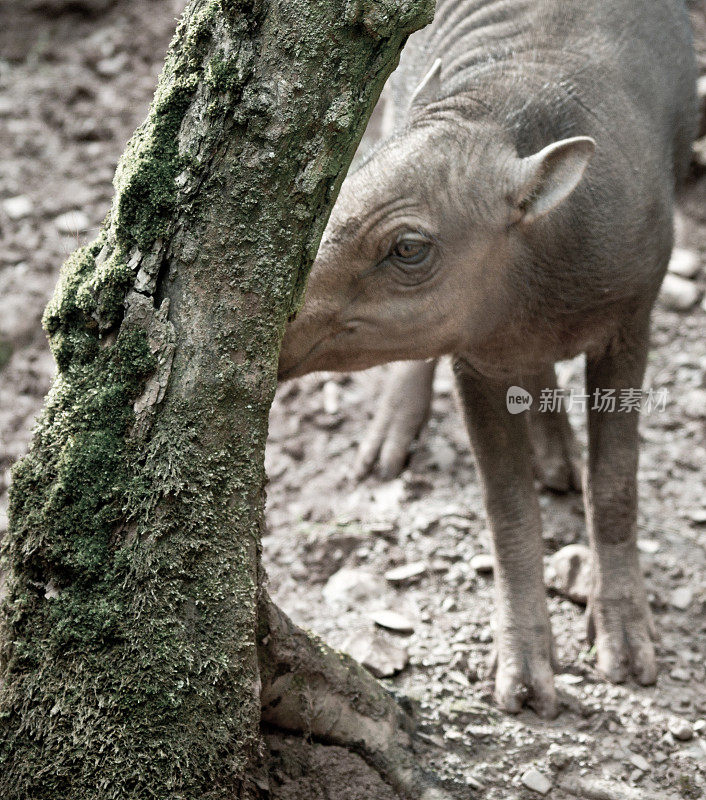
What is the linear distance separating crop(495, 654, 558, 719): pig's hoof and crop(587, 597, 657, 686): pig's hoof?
0.30m

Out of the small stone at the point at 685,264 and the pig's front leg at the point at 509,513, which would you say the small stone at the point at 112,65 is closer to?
the small stone at the point at 685,264

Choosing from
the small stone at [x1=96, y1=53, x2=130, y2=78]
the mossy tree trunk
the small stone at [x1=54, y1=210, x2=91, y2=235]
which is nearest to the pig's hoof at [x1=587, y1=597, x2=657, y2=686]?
the mossy tree trunk

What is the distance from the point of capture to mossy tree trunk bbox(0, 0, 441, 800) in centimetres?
236

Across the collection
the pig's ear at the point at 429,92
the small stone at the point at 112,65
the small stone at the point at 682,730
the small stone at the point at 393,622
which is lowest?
the small stone at the point at 682,730

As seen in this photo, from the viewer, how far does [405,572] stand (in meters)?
4.70

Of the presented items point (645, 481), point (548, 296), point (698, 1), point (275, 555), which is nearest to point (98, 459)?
point (548, 296)

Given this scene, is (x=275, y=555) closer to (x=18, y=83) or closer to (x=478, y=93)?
(x=478, y=93)

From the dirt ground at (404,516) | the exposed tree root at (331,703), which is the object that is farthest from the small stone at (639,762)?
the exposed tree root at (331,703)

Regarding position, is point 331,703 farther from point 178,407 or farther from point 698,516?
point 698,516

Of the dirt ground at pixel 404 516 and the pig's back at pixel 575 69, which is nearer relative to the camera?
the dirt ground at pixel 404 516

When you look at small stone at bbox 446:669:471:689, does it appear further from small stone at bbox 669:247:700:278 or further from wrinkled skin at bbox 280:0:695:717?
small stone at bbox 669:247:700:278

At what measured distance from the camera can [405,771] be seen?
312 cm

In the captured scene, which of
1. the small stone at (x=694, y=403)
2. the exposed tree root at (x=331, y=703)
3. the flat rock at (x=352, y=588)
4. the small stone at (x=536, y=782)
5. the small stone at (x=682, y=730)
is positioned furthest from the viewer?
the small stone at (x=694, y=403)

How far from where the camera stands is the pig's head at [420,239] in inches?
139
